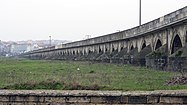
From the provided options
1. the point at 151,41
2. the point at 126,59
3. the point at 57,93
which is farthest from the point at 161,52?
the point at 57,93

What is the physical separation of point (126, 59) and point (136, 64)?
4.15 meters

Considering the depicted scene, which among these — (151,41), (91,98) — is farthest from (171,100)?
(151,41)

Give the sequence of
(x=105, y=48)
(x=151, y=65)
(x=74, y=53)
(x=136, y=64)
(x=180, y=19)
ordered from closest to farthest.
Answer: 1. (x=180, y=19)
2. (x=151, y=65)
3. (x=136, y=64)
4. (x=105, y=48)
5. (x=74, y=53)

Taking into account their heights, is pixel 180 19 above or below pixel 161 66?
above

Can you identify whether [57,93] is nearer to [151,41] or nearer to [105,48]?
[151,41]

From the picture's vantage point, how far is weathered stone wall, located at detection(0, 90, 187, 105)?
7.57 metres

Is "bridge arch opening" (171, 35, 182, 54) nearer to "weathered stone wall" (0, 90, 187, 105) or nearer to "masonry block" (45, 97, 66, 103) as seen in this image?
"weathered stone wall" (0, 90, 187, 105)

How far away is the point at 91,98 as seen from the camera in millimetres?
7695

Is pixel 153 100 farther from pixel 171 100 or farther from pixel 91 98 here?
pixel 91 98

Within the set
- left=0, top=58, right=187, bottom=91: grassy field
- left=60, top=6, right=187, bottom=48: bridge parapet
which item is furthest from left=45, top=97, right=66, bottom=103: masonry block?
left=60, top=6, right=187, bottom=48: bridge parapet

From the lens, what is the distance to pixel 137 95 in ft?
24.9

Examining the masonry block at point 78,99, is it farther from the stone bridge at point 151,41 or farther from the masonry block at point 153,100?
the stone bridge at point 151,41

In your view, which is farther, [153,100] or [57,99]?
[57,99]

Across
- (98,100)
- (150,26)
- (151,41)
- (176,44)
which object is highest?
(150,26)
